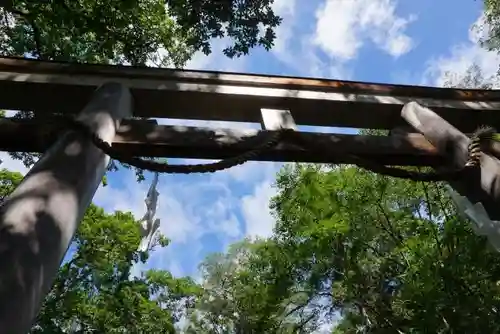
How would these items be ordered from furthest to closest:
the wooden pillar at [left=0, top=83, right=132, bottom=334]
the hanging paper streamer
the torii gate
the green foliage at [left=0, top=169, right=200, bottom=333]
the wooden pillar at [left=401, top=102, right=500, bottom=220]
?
1. the green foliage at [left=0, top=169, right=200, bottom=333]
2. the wooden pillar at [left=401, top=102, right=500, bottom=220]
3. the hanging paper streamer
4. the torii gate
5. the wooden pillar at [left=0, top=83, right=132, bottom=334]

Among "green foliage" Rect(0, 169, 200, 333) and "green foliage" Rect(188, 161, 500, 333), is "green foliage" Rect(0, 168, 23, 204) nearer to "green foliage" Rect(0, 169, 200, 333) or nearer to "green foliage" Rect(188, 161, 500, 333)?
"green foliage" Rect(0, 169, 200, 333)

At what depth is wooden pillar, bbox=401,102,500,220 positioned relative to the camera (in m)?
2.41

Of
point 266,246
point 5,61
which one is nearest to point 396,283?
point 266,246

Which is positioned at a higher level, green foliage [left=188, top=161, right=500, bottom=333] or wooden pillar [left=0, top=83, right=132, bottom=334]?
green foliage [left=188, top=161, right=500, bottom=333]

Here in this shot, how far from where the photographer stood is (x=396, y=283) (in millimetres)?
9906

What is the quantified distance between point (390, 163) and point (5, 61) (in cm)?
263

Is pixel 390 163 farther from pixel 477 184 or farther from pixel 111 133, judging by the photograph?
pixel 111 133

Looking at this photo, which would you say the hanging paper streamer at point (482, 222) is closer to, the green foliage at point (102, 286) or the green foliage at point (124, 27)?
the green foliage at point (124, 27)

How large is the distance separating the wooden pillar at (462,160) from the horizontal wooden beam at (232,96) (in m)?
0.31

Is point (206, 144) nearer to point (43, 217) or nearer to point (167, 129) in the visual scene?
point (167, 129)

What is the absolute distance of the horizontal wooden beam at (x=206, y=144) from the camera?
2.67 m

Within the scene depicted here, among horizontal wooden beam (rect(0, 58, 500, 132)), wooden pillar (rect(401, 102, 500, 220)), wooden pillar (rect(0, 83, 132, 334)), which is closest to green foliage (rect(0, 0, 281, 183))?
horizontal wooden beam (rect(0, 58, 500, 132))

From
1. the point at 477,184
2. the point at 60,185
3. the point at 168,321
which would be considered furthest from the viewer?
the point at 168,321

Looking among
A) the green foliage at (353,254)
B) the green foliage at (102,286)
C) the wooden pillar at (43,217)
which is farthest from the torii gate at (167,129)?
the green foliage at (102,286)
